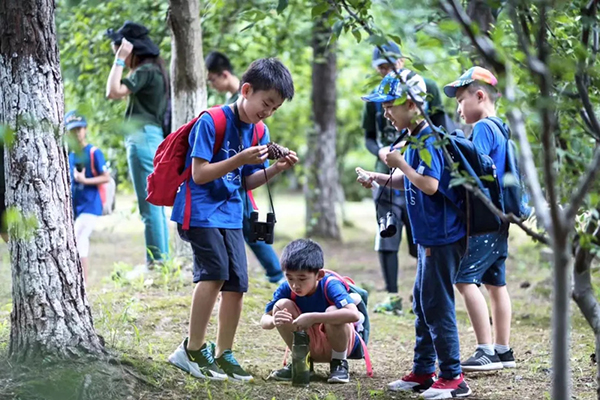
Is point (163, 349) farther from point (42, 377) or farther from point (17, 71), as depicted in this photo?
point (17, 71)

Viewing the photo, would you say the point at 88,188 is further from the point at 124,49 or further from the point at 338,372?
the point at 338,372

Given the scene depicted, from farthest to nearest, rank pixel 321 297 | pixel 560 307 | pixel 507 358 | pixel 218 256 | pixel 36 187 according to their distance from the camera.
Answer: pixel 507 358, pixel 321 297, pixel 218 256, pixel 36 187, pixel 560 307

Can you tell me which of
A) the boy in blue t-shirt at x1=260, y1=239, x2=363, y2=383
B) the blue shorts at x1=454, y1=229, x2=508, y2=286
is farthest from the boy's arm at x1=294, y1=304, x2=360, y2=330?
the blue shorts at x1=454, y1=229, x2=508, y2=286

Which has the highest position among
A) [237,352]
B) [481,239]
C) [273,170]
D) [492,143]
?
[492,143]

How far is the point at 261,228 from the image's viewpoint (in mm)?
4535

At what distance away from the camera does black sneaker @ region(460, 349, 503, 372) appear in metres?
4.83

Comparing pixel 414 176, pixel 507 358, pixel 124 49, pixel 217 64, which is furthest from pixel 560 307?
pixel 217 64

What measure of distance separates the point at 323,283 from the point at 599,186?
1846 mm

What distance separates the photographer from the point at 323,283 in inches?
181

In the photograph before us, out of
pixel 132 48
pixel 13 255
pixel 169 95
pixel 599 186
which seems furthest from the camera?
pixel 169 95

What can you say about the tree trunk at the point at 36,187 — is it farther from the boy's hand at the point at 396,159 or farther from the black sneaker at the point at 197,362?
the boy's hand at the point at 396,159

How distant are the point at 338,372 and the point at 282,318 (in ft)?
1.55

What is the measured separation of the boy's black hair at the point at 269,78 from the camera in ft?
14.1

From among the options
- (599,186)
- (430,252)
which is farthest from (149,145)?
(599,186)
